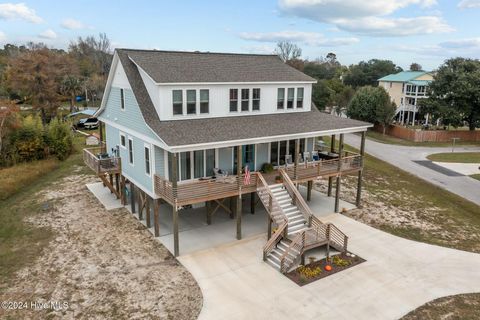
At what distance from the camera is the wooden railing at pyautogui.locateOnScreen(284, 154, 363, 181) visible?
2022 cm

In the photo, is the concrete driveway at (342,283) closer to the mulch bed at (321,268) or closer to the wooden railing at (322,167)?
the mulch bed at (321,268)

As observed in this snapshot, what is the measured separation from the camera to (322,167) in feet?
69.9

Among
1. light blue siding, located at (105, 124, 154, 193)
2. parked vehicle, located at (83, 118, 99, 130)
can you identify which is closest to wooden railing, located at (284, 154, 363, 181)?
light blue siding, located at (105, 124, 154, 193)

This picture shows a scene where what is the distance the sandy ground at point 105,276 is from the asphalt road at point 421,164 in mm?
21910

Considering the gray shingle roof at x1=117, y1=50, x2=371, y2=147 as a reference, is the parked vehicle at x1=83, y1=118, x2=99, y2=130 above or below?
below

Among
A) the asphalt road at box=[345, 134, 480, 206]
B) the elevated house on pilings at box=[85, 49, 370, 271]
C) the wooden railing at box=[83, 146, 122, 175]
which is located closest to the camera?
the elevated house on pilings at box=[85, 49, 370, 271]

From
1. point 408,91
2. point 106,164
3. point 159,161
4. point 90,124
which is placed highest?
point 408,91

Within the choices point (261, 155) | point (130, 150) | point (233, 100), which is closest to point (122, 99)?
point (130, 150)

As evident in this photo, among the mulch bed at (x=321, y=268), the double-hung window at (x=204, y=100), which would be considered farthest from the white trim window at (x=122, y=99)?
the mulch bed at (x=321, y=268)

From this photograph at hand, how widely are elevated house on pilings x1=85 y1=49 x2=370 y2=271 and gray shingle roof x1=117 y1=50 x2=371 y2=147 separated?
5 centimetres

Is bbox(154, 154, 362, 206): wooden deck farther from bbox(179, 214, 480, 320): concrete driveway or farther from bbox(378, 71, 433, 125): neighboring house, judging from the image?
bbox(378, 71, 433, 125): neighboring house

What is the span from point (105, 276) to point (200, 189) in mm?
5392

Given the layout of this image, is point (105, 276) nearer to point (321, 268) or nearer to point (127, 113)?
point (127, 113)

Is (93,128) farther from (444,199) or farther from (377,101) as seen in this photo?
(444,199)
